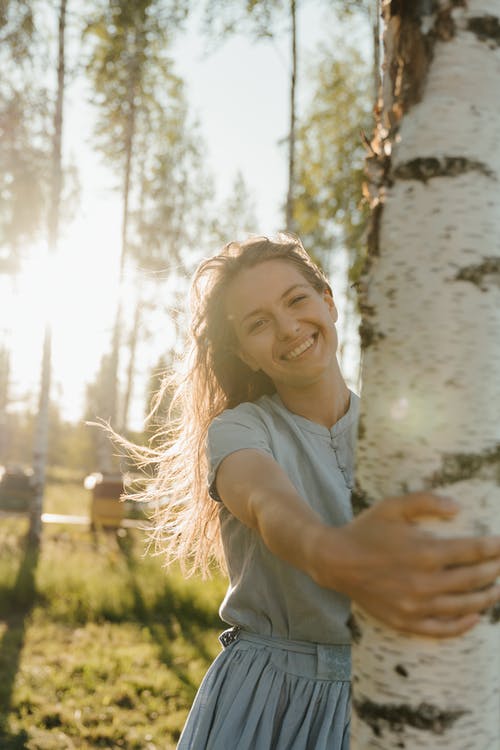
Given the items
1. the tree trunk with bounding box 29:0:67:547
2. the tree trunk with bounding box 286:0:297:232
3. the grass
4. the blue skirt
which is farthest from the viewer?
the tree trunk with bounding box 29:0:67:547

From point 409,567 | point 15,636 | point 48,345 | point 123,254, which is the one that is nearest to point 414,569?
point 409,567

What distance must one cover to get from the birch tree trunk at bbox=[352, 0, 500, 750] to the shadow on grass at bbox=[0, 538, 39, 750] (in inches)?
146

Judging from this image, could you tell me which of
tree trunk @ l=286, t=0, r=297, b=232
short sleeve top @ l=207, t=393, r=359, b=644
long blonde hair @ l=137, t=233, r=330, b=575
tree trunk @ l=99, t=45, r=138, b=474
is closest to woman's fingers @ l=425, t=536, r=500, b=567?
short sleeve top @ l=207, t=393, r=359, b=644

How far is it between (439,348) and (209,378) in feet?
4.43

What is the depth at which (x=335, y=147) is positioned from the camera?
37.9 feet

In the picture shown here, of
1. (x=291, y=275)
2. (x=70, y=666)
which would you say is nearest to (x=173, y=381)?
(x=291, y=275)

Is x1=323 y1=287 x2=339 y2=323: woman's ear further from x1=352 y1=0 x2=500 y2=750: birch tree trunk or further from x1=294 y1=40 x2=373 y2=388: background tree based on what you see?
x1=294 y1=40 x2=373 y2=388: background tree

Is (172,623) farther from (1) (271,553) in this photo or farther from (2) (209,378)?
(1) (271,553)

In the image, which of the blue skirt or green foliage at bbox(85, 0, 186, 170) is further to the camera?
green foliage at bbox(85, 0, 186, 170)

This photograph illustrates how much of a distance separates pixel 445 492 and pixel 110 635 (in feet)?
19.0

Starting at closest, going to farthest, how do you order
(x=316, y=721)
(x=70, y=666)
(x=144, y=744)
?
(x=316, y=721), (x=144, y=744), (x=70, y=666)

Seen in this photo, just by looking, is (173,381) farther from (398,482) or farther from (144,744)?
(144,744)

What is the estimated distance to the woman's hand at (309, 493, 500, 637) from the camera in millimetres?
946

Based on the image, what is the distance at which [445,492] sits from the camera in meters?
1.02
